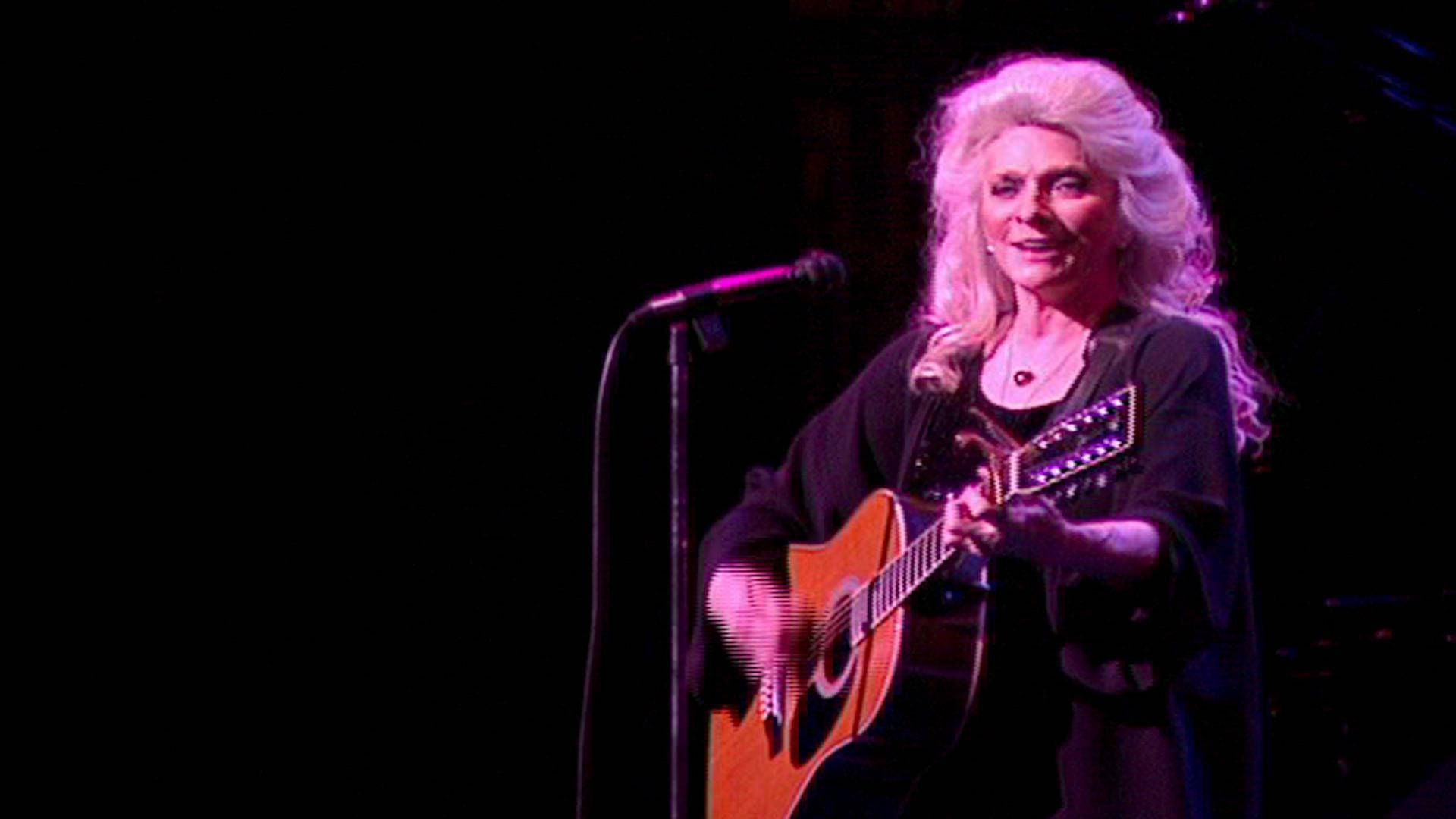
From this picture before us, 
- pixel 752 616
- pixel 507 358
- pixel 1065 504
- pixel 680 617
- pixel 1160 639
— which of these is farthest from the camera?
pixel 507 358

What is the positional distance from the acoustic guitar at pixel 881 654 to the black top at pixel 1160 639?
7cm

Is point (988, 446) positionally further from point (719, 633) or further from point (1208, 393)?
point (719, 633)

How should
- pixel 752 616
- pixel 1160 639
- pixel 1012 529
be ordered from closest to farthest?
pixel 1012 529 → pixel 1160 639 → pixel 752 616

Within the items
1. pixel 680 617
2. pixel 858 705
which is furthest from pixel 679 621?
pixel 858 705

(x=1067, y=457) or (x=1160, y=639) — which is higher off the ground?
(x=1067, y=457)

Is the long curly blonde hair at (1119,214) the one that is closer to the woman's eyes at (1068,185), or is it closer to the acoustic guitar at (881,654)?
the woman's eyes at (1068,185)

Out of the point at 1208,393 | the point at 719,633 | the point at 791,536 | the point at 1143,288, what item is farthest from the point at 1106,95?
the point at 719,633

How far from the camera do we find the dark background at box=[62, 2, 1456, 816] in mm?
3678

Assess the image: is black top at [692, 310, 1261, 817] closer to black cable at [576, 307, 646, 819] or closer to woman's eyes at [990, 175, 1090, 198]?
woman's eyes at [990, 175, 1090, 198]

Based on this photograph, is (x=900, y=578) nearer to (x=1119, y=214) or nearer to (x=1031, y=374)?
(x=1031, y=374)

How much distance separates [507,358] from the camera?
3953 mm

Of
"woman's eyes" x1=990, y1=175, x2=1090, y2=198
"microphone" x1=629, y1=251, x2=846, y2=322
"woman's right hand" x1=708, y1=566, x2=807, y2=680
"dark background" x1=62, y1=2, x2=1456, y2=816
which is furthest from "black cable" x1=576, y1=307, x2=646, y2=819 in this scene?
"dark background" x1=62, y1=2, x2=1456, y2=816

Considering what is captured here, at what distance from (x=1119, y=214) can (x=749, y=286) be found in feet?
1.82

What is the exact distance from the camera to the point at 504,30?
393 cm
